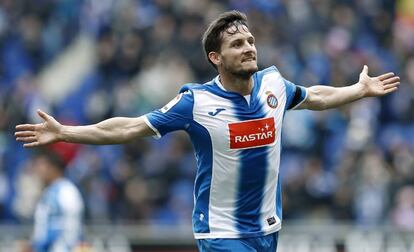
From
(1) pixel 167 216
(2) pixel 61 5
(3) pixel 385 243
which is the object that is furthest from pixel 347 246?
(2) pixel 61 5

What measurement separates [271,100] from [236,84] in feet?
0.95

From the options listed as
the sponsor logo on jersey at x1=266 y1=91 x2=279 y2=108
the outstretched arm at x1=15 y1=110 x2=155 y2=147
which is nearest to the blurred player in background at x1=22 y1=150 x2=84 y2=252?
the outstretched arm at x1=15 y1=110 x2=155 y2=147

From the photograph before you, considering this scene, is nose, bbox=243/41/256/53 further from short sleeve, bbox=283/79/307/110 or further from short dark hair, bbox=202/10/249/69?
short sleeve, bbox=283/79/307/110

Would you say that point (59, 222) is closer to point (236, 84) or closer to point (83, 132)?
point (83, 132)

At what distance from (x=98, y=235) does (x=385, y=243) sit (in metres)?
3.60

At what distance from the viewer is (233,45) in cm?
945

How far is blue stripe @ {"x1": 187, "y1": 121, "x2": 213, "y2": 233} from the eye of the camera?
31.2 feet

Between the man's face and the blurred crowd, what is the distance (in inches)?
321

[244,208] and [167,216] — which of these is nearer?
[244,208]

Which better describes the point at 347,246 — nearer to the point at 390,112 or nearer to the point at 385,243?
the point at 385,243

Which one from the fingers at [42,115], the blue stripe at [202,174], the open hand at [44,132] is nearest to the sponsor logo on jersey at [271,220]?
the blue stripe at [202,174]

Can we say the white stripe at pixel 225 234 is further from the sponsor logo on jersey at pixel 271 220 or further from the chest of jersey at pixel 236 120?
the chest of jersey at pixel 236 120

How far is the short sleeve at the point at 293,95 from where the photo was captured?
9.85 m

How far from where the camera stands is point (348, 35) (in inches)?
805
